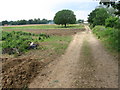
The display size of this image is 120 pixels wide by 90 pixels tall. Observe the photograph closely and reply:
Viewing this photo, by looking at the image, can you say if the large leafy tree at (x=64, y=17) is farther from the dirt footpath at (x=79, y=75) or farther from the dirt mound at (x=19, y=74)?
the dirt mound at (x=19, y=74)

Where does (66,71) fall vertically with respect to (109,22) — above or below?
below

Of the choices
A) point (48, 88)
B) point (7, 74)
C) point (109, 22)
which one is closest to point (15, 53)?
point (7, 74)

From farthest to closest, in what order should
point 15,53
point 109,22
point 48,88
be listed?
point 109,22 → point 15,53 → point 48,88

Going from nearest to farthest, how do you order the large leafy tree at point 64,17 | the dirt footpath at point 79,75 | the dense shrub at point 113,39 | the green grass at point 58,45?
1. the dirt footpath at point 79,75
2. the dense shrub at point 113,39
3. the green grass at point 58,45
4. the large leafy tree at point 64,17

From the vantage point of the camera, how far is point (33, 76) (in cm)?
620

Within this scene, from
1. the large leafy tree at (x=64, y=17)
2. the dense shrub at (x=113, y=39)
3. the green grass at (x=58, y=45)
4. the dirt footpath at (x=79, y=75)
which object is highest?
the large leafy tree at (x=64, y=17)

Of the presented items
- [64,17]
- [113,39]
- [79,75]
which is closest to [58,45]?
[113,39]

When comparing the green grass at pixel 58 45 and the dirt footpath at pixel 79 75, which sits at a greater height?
the green grass at pixel 58 45

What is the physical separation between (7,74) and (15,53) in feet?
13.9

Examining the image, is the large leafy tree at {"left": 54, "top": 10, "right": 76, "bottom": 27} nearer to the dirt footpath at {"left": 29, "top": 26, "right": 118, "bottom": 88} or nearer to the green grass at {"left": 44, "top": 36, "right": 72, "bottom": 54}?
the green grass at {"left": 44, "top": 36, "right": 72, "bottom": 54}

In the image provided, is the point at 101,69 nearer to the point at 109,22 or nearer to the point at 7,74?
the point at 7,74

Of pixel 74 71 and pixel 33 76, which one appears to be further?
pixel 74 71

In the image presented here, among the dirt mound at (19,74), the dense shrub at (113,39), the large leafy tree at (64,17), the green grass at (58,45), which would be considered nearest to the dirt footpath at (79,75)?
the dirt mound at (19,74)

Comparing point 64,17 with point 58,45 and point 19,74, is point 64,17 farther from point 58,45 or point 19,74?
point 19,74
